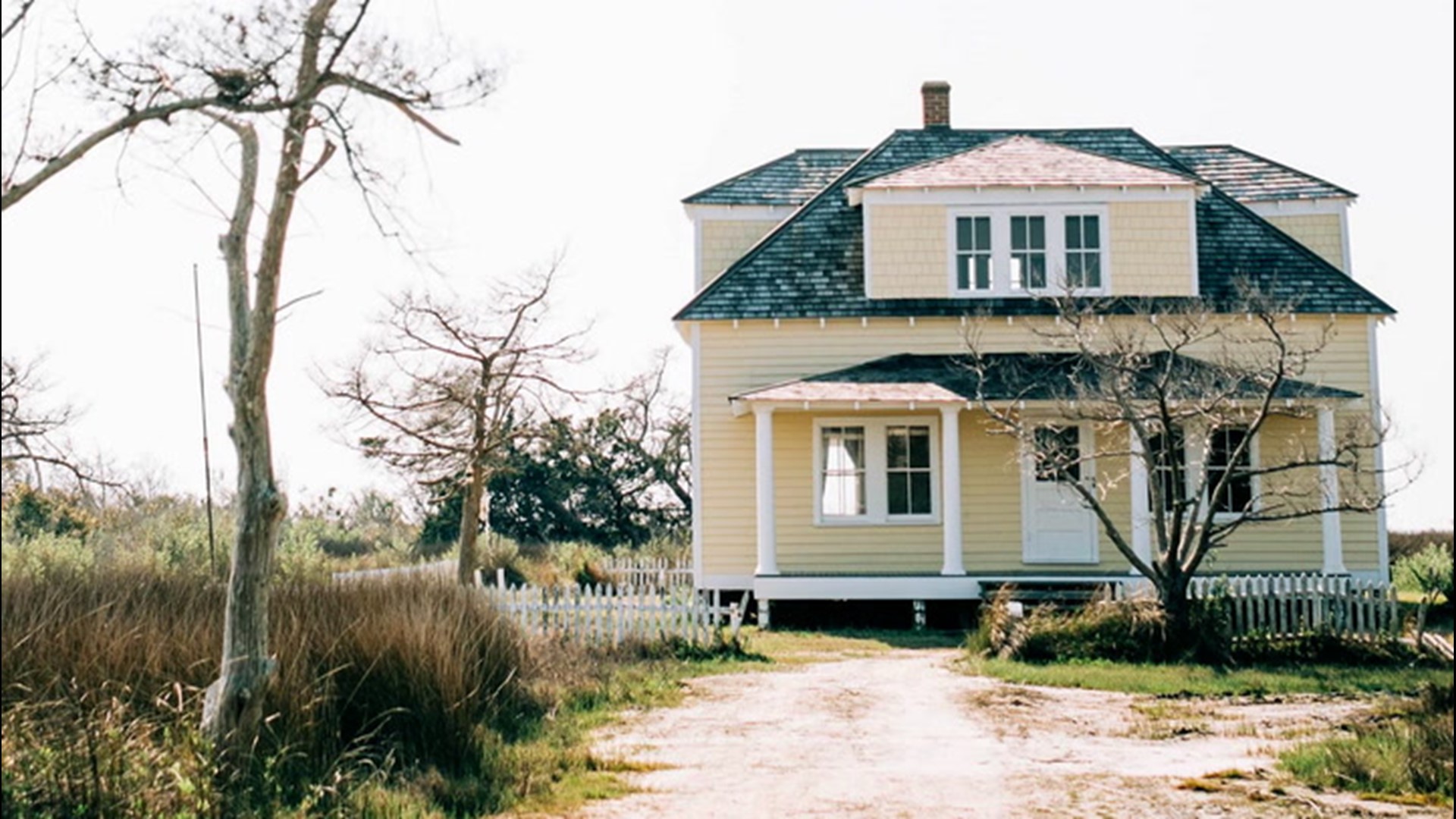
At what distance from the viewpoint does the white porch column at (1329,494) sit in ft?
72.0

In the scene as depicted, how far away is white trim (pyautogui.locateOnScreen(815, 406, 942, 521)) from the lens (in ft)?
76.3

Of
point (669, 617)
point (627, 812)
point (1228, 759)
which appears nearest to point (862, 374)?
point (669, 617)

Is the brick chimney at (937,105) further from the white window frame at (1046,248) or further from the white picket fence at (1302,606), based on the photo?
the white picket fence at (1302,606)

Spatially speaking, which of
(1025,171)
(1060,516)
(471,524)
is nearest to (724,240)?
(1025,171)

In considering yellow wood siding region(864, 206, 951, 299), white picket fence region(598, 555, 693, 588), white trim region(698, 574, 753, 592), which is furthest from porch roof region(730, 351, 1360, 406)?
white picket fence region(598, 555, 693, 588)

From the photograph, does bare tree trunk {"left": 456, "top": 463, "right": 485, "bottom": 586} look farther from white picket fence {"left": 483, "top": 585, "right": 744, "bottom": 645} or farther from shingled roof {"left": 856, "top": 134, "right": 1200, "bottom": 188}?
shingled roof {"left": 856, "top": 134, "right": 1200, "bottom": 188}

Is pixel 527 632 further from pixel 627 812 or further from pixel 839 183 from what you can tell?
pixel 839 183

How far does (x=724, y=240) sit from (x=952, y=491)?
6710mm

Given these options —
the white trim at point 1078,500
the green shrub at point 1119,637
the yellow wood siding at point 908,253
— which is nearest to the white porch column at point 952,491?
the white trim at point 1078,500

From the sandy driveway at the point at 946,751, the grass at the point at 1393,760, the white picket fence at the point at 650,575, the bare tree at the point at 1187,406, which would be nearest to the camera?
the sandy driveway at the point at 946,751

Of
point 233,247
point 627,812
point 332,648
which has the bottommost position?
point 627,812

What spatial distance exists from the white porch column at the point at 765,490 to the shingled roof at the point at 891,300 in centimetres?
222

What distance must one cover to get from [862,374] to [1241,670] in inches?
329

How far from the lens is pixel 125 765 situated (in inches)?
309
